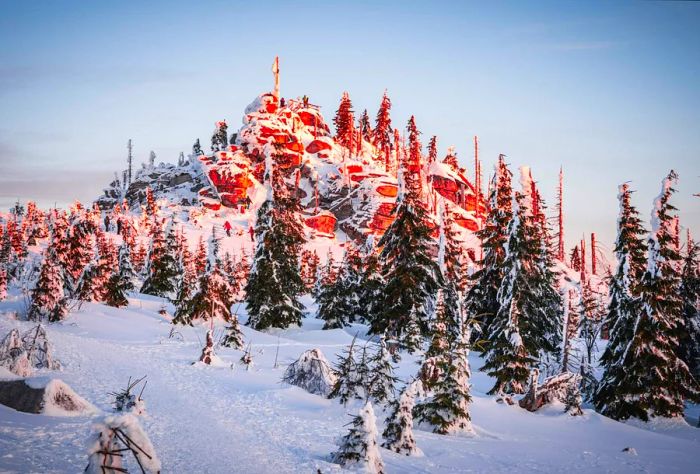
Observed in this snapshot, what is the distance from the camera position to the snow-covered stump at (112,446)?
4066 mm

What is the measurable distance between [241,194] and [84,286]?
7728 cm

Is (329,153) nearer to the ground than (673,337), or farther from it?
farther from it

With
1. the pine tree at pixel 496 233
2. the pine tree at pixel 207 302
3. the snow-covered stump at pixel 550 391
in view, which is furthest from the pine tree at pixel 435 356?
the pine tree at pixel 207 302

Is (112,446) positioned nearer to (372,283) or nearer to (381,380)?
(381,380)

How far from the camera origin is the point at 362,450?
766 cm

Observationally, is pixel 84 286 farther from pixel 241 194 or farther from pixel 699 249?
pixel 241 194

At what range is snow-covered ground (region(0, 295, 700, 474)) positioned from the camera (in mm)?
7184

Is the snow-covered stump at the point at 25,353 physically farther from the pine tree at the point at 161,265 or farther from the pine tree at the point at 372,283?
the pine tree at the point at 161,265

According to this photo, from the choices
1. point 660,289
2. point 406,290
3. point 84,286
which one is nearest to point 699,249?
point 660,289

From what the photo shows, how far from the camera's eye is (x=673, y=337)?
1972 centimetres

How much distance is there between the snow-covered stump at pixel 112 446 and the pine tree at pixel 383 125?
111349 millimetres

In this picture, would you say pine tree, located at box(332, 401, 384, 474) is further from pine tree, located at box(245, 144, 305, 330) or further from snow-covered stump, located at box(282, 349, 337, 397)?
pine tree, located at box(245, 144, 305, 330)

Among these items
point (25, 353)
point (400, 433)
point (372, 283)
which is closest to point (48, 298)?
point (25, 353)

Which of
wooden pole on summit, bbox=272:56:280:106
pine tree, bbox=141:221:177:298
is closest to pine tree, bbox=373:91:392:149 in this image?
wooden pole on summit, bbox=272:56:280:106
